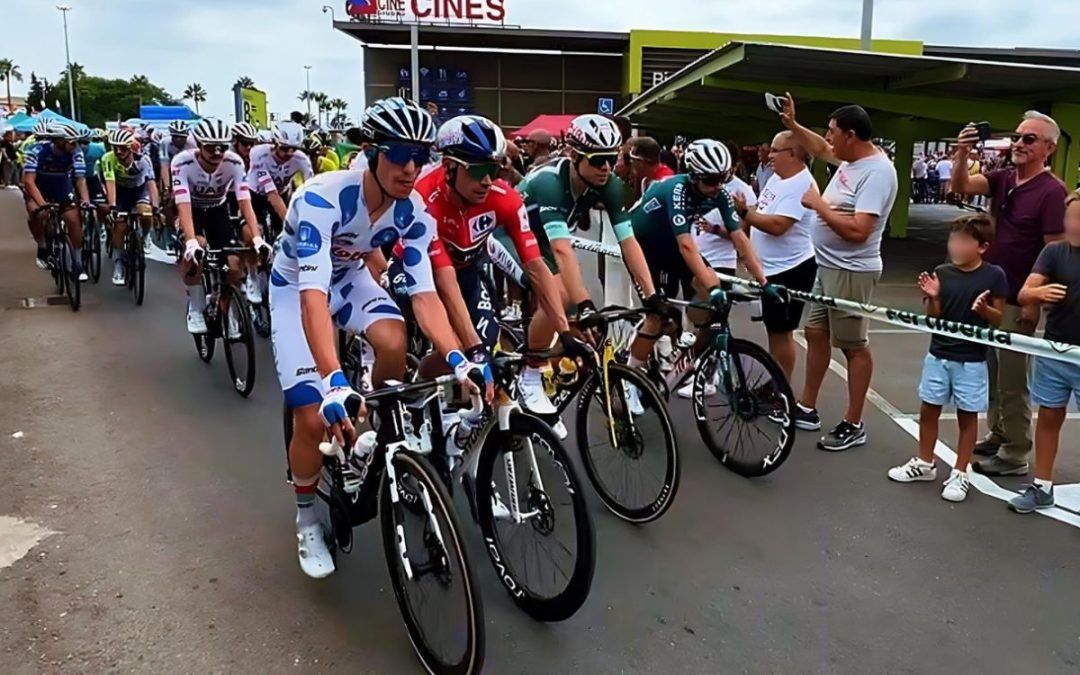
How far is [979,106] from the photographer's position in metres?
13.1

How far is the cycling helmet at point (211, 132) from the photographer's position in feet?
23.5

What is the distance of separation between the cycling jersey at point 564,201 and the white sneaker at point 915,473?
7.11 ft

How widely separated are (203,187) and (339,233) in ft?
14.9

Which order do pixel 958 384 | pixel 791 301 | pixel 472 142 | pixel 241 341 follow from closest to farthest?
pixel 472 142, pixel 958 384, pixel 791 301, pixel 241 341

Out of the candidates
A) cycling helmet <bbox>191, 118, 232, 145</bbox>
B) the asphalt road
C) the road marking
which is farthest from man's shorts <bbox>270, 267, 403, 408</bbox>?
cycling helmet <bbox>191, 118, 232, 145</bbox>

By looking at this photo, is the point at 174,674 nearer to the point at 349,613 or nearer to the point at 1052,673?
the point at 349,613

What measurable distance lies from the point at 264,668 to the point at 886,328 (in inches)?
314

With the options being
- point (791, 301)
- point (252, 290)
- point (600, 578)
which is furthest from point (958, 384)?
point (252, 290)

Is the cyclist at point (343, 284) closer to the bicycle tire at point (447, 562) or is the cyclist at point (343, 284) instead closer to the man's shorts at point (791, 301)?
the bicycle tire at point (447, 562)

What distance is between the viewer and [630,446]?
4.31 meters

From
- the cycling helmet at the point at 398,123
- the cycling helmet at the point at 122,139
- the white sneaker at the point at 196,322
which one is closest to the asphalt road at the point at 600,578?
the white sneaker at the point at 196,322

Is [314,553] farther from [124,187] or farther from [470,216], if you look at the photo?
[124,187]

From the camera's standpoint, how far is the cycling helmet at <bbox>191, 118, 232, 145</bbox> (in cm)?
715

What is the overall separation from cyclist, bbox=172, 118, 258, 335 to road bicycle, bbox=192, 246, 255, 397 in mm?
80
